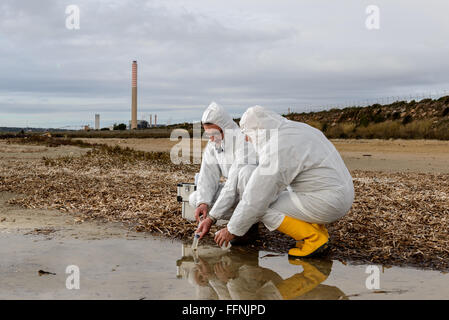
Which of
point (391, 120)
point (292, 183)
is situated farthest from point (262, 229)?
point (391, 120)

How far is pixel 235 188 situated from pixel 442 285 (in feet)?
6.28

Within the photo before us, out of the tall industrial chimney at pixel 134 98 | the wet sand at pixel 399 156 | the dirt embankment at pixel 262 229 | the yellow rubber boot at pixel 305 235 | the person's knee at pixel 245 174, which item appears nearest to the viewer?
the yellow rubber boot at pixel 305 235

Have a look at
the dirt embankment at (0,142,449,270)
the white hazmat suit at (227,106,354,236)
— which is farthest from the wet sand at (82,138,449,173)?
the white hazmat suit at (227,106,354,236)

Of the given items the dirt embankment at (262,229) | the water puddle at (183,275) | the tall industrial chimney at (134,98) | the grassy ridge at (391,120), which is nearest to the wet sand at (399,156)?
the grassy ridge at (391,120)

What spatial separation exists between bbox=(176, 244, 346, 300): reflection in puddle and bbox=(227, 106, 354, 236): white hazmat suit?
0.33 meters

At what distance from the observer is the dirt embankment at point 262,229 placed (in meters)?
4.57

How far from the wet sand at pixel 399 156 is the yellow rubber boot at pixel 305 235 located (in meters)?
10.4

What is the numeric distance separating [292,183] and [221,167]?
0.93 metres

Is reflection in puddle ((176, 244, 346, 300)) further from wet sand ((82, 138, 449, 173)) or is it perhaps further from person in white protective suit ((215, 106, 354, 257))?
wet sand ((82, 138, 449, 173))

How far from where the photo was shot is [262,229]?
17.4 ft

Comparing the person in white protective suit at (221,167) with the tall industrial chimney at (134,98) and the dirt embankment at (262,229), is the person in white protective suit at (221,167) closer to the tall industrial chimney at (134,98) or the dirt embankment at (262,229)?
the dirt embankment at (262,229)

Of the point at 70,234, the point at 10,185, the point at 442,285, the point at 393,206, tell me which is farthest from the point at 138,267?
the point at 10,185

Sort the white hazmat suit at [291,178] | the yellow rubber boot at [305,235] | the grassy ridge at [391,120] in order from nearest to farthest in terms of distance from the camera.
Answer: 1. the white hazmat suit at [291,178]
2. the yellow rubber boot at [305,235]
3. the grassy ridge at [391,120]
